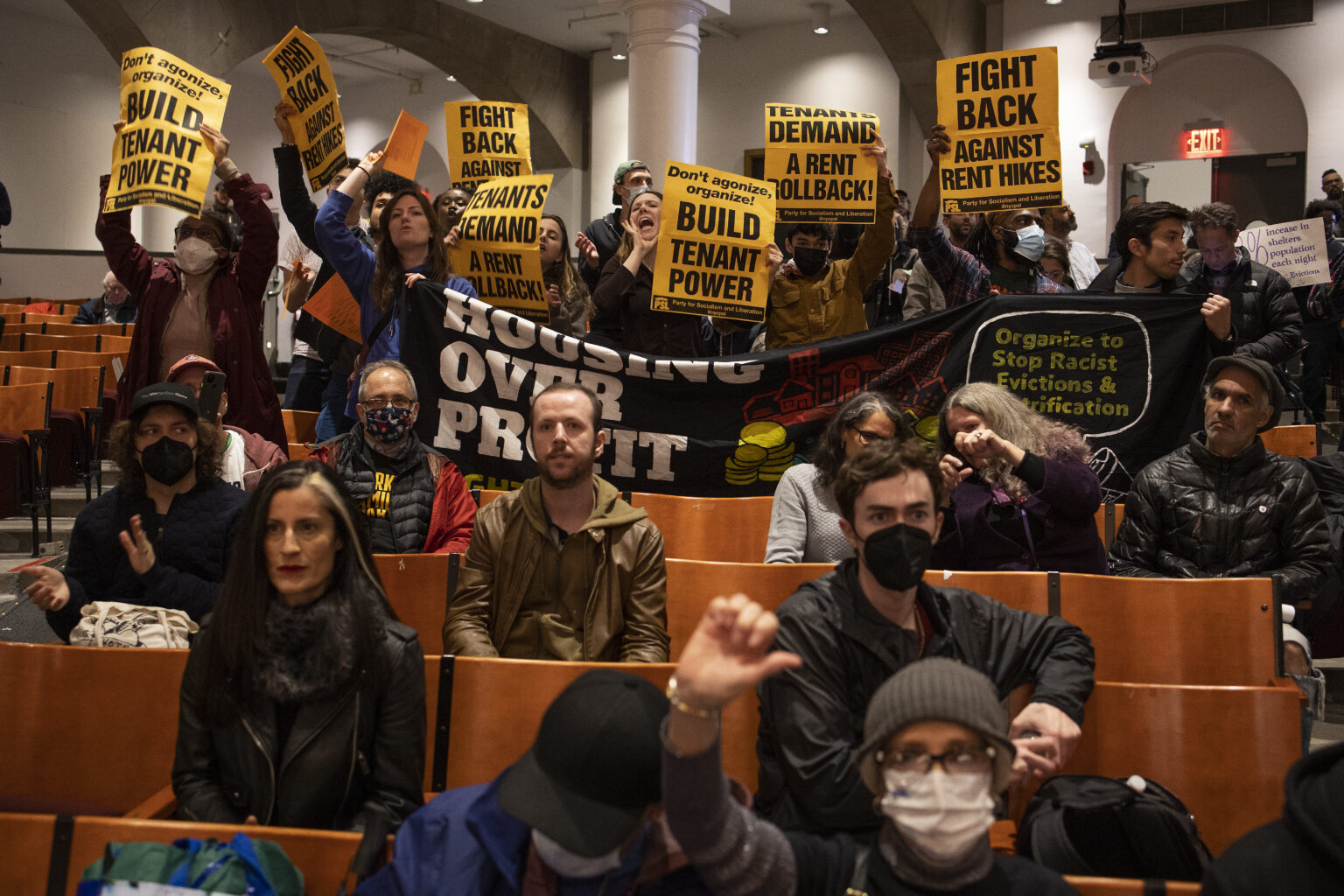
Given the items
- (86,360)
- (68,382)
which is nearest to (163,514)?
(68,382)

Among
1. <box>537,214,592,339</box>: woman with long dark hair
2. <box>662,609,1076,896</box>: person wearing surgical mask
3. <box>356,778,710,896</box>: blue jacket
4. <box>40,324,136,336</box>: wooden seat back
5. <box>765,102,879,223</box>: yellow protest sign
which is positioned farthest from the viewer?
<box>40,324,136,336</box>: wooden seat back

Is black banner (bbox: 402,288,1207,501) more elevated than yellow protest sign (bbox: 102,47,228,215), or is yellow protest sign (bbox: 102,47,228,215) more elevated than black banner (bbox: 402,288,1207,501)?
yellow protest sign (bbox: 102,47,228,215)

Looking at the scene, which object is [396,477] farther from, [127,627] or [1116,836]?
[1116,836]

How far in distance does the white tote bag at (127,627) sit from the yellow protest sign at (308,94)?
2679mm

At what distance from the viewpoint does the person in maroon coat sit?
4.68 meters

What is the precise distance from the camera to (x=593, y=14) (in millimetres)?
14922

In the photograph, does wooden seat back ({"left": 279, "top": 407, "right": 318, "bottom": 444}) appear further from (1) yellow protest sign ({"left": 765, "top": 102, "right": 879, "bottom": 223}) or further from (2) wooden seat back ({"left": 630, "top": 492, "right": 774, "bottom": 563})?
(1) yellow protest sign ({"left": 765, "top": 102, "right": 879, "bottom": 223})

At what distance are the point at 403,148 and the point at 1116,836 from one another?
4187 millimetres

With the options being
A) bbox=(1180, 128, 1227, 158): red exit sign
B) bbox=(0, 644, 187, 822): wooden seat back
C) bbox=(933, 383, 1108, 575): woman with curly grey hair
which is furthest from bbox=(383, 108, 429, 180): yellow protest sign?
bbox=(1180, 128, 1227, 158): red exit sign

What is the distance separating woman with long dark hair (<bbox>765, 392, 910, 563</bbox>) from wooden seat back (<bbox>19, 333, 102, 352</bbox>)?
7.63 m

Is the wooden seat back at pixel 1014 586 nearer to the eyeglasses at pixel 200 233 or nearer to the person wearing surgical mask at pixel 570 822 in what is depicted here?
the person wearing surgical mask at pixel 570 822

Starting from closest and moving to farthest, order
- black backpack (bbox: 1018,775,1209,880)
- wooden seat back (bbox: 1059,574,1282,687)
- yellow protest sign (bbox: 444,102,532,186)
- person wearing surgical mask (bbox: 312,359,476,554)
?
black backpack (bbox: 1018,775,1209,880) → wooden seat back (bbox: 1059,574,1282,687) → person wearing surgical mask (bbox: 312,359,476,554) → yellow protest sign (bbox: 444,102,532,186)

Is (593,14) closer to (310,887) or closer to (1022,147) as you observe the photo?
(1022,147)

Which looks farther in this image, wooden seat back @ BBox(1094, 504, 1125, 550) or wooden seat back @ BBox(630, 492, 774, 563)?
wooden seat back @ BBox(630, 492, 774, 563)
